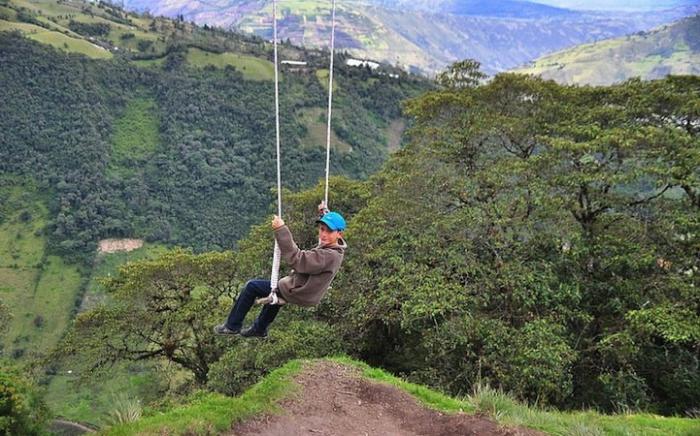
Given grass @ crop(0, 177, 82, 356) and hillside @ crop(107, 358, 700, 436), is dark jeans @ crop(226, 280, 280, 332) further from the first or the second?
grass @ crop(0, 177, 82, 356)

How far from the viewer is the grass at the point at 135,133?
7319 centimetres

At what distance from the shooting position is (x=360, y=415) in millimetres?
6945

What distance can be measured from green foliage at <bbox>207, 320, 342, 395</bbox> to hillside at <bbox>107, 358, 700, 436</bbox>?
13.2ft

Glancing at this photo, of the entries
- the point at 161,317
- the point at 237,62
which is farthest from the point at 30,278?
the point at 237,62

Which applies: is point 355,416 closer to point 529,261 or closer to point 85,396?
point 529,261

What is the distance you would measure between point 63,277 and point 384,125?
177ft

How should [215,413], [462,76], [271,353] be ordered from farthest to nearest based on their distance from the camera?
1. [462,76]
2. [271,353]
3. [215,413]

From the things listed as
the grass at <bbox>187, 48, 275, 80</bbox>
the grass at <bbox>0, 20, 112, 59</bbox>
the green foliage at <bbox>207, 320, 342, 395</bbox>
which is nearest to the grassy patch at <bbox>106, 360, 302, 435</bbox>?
the green foliage at <bbox>207, 320, 342, 395</bbox>

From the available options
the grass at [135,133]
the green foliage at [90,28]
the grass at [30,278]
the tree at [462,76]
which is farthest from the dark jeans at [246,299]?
the green foliage at [90,28]

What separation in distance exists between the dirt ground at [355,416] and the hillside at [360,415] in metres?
0.01

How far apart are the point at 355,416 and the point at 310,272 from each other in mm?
2368

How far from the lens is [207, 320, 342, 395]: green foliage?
39.0 feet

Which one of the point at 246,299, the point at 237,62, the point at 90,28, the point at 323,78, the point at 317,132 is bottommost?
the point at 246,299

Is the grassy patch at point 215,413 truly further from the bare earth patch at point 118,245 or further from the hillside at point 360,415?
the bare earth patch at point 118,245
